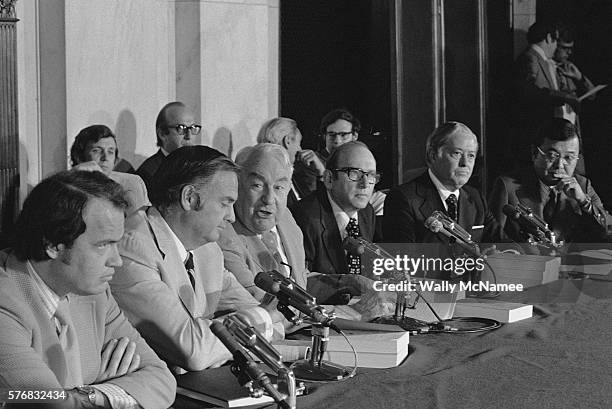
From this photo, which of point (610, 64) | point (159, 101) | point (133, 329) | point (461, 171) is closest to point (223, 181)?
point (133, 329)

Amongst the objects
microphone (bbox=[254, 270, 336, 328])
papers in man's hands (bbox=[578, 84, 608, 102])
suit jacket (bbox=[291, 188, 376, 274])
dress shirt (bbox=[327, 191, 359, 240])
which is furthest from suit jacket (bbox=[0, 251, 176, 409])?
papers in man's hands (bbox=[578, 84, 608, 102])

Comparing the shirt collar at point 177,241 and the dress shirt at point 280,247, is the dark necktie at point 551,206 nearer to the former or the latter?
the dress shirt at point 280,247

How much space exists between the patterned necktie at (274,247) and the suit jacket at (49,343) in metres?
1.28

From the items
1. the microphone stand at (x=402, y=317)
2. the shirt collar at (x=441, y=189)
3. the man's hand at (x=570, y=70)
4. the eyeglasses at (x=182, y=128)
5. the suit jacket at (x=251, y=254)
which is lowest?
the microphone stand at (x=402, y=317)

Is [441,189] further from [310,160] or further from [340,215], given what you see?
[310,160]

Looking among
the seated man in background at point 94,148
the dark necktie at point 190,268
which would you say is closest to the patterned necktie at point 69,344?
the dark necktie at point 190,268

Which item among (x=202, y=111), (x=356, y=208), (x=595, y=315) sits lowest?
(x=595, y=315)

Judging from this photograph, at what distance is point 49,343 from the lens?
2.55m

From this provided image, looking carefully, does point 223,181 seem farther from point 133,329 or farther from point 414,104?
point 414,104

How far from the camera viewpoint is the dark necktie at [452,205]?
5.04 metres

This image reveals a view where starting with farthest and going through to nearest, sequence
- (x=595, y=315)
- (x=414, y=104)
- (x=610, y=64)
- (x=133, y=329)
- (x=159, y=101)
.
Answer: (x=610, y=64) → (x=414, y=104) → (x=159, y=101) → (x=595, y=315) → (x=133, y=329)

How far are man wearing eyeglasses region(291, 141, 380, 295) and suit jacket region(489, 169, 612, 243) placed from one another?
996 mm

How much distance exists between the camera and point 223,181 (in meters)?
3.27

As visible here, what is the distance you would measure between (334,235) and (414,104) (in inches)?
165
